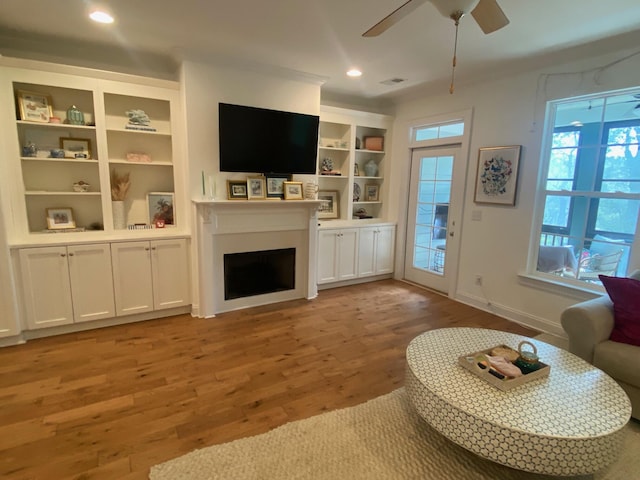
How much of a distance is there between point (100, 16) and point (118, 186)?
1.52m

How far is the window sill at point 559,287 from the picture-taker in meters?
3.09

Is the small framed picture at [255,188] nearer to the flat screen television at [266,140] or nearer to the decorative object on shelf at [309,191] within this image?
the flat screen television at [266,140]

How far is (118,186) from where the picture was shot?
3.50 meters

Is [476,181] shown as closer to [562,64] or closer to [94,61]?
[562,64]

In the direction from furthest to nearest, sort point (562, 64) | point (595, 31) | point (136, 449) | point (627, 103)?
point (562, 64)
point (627, 103)
point (595, 31)
point (136, 449)

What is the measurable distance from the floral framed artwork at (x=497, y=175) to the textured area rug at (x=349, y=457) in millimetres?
2286

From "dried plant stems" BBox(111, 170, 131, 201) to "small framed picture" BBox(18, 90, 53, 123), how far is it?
70 centimetres

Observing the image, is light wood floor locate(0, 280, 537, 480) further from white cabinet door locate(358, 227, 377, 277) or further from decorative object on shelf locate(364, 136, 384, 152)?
decorative object on shelf locate(364, 136, 384, 152)

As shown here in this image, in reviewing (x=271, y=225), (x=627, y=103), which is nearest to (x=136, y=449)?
(x=271, y=225)

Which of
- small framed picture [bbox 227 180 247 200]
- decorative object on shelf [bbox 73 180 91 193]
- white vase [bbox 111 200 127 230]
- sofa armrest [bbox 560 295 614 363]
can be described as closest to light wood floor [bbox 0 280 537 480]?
white vase [bbox 111 200 127 230]

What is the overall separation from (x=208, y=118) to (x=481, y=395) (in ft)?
10.9

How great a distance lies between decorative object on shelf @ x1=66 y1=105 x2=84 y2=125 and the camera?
3201mm

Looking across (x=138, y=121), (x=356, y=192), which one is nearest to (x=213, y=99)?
(x=138, y=121)

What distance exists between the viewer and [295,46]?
10.2ft
